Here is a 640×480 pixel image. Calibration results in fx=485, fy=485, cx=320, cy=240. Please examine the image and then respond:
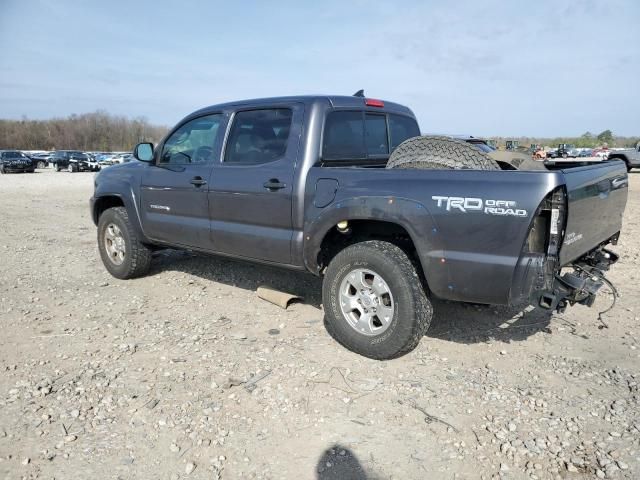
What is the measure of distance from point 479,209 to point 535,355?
1.41 m

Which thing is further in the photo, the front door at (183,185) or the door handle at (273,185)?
the front door at (183,185)

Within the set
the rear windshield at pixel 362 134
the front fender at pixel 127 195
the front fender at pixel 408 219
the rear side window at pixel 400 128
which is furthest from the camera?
the front fender at pixel 127 195

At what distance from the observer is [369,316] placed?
3570 mm

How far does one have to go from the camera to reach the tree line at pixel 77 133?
268ft

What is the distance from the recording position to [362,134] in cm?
437

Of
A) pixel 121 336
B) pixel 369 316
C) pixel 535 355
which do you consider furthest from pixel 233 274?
pixel 535 355

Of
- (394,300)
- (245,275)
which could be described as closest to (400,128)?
(394,300)

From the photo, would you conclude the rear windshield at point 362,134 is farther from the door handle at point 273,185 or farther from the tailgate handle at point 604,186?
the tailgate handle at point 604,186

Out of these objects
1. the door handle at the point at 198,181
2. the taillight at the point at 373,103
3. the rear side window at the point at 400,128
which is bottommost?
the door handle at the point at 198,181

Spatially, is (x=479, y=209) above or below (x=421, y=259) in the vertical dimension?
above

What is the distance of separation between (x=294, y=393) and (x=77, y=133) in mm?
96023

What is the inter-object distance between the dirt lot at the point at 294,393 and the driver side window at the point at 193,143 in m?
1.41

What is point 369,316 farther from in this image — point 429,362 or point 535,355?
point 535,355

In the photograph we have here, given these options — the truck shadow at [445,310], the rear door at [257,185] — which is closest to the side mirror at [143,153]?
the rear door at [257,185]
